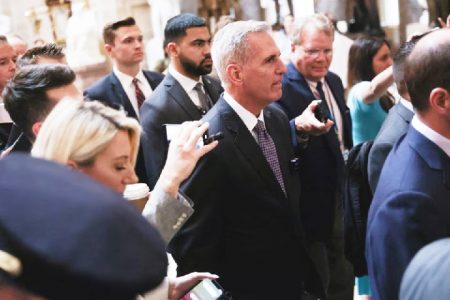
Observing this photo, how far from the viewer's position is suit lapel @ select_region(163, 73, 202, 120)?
3430 mm

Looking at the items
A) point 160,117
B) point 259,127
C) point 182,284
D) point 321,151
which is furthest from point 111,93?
point 182,284

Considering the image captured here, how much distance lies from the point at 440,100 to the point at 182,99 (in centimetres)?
196

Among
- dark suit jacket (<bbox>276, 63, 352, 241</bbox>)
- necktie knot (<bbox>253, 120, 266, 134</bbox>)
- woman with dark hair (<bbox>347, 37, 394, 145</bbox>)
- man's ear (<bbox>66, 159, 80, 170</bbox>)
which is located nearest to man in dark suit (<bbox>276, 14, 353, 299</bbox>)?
dark suit jacket (<bbox>276, 63, 352, 241</bbox>)

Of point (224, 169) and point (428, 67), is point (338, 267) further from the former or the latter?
point (428, 67)

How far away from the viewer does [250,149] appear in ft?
7.89

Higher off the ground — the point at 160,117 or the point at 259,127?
the point at 259,127

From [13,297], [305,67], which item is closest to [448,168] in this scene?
[13,297]

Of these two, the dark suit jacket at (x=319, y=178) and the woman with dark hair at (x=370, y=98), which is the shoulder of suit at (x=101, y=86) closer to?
the dark suit jacket at (x=319, y=178)

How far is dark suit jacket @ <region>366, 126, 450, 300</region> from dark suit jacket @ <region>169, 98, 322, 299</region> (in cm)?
70

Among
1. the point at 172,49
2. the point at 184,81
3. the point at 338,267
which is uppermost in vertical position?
the point at 172,49

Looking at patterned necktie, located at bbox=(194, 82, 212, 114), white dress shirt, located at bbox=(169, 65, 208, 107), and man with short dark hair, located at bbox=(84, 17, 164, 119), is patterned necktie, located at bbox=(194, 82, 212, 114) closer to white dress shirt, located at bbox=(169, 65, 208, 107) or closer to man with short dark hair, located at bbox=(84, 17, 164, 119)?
white dress shirt, located at bbox=(169, 65, 208, 107)

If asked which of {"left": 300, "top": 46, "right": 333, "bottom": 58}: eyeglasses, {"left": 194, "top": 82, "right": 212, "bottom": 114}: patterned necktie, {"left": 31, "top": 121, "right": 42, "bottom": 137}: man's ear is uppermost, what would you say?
{"left": 31, "top": 121, "right": 42, "bottom": 137}: man's ear

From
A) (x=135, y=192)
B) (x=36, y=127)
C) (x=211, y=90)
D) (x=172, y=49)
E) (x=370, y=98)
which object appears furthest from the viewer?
(x=172, y=49)

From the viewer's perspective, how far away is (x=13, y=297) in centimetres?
76
